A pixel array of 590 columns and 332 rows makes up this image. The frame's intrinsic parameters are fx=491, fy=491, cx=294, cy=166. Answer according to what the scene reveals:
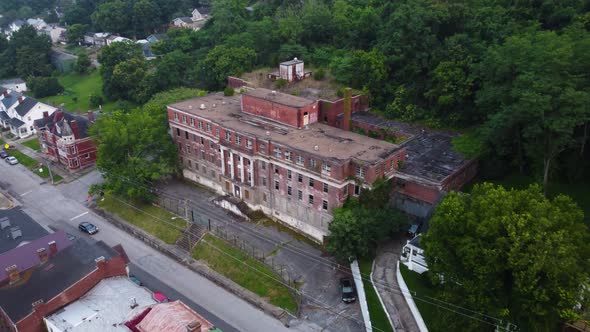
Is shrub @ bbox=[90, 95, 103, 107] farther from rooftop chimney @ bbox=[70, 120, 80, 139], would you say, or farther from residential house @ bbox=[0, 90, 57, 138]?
rooftop chimney @ bbox=[70, 120, 80, 139]

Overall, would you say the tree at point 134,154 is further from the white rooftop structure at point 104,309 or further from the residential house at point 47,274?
the white rooftop structure at point 104,309

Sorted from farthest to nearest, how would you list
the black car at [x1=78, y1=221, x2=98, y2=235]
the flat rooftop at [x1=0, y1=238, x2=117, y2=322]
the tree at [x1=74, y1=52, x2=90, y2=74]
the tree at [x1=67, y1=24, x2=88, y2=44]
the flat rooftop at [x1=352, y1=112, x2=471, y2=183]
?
the tree at [x1=67, y1=24, x2=88, y2=44], the tree at [x1=74, y1=52, x2=90, y2=74], the black car at [x1=78, y1=221, x2=98, y2=235], the flat rooftop at [x1=352, y1=112, x2=471, y2=183], the flat rooftop at [x1=0, y1=238, x2=117, y2=322]

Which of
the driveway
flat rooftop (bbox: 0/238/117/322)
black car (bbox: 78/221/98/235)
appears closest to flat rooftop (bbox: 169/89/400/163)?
the driveway

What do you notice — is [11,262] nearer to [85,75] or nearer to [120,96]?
[120,96]

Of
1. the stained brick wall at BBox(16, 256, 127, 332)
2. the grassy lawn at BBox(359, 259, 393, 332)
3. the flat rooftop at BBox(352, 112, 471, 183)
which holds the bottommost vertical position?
the grassy lawn at BBox(359, 259, 393, 332)

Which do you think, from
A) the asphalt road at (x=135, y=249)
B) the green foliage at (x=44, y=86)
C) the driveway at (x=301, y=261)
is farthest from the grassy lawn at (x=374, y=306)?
the green foliage at (x=44, y=86)

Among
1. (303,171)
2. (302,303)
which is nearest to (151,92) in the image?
(303,171)

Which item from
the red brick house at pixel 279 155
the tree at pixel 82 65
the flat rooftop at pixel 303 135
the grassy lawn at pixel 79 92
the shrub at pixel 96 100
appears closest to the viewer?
the red brick house at pixel 279 155
